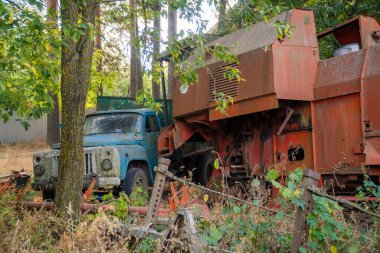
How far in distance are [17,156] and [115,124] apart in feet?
40.0

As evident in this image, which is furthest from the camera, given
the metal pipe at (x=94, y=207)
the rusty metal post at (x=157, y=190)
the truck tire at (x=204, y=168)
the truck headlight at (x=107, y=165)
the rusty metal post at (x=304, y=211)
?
the truck tire at (x=204, y=168)

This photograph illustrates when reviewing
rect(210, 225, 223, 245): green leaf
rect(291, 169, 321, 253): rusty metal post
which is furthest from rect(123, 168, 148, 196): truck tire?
rect(291, 169, 321, 253): rusty metal post

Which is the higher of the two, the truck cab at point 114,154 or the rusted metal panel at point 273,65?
the rusted metal panel at point 273,65

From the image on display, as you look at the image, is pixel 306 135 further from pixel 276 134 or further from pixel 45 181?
pixel 45 181

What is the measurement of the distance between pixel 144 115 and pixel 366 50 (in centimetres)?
536

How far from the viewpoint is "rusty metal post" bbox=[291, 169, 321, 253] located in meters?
3.66

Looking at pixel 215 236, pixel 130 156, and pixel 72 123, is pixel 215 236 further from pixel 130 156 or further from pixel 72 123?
pixel 130 156

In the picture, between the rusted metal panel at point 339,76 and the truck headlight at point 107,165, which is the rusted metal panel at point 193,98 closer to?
the truck headlight at point 107,165

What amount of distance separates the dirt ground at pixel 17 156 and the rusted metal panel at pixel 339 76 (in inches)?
410

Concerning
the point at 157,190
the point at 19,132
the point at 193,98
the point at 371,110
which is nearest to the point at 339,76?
the point at 371,110

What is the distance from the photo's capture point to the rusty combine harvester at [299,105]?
660 centimetres

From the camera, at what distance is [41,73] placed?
515cm

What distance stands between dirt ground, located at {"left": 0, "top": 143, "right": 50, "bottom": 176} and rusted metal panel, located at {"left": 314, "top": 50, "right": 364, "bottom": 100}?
1041 cm

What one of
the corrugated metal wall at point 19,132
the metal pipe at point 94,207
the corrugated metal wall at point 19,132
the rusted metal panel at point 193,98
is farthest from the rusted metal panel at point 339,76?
the corrugated metal wall at point 19,132
